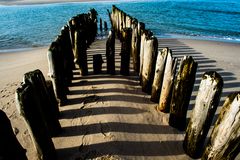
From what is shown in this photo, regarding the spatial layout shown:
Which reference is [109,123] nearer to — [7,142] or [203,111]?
[203,111]

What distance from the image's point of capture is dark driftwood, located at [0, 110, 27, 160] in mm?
2717

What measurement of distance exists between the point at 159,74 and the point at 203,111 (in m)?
1.73

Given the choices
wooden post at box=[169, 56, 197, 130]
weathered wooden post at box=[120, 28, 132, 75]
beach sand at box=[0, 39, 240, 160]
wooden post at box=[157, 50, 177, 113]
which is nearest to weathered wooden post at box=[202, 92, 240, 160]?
beach sand at box=[0, 39, 240, 160]

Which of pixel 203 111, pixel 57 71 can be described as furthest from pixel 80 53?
pixel 203 111

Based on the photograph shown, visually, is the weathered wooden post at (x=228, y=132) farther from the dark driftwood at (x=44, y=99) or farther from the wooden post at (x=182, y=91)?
the dark driftwood at (x=44, y=99)

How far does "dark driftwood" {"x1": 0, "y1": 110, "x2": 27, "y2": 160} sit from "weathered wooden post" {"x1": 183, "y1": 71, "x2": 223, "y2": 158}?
257 cm

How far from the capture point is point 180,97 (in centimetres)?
429

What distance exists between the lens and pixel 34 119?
10.5 feet

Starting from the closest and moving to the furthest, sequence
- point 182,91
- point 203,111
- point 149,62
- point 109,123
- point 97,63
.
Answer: point 203,111 → point 182,91 → point 109,123 → point 149,62 → point 97,63

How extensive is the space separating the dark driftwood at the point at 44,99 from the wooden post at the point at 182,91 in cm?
218

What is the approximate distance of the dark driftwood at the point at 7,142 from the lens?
2717mm

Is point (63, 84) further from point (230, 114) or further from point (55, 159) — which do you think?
point (230, 114)

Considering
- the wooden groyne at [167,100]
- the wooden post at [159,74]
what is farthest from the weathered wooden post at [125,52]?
the wooden post at [159,74]

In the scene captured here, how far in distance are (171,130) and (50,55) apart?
2855mm
